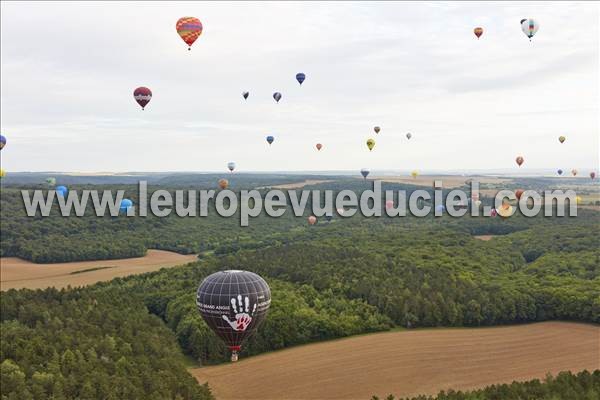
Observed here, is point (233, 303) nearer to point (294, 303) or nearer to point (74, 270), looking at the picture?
point (294, 303)

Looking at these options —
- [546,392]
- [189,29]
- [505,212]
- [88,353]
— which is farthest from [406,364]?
[505,212]

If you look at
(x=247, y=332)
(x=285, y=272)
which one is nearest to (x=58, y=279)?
(x=285, y=272)

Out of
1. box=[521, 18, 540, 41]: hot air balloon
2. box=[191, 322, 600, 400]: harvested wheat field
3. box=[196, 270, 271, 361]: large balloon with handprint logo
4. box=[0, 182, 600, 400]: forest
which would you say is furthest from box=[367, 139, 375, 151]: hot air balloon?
box=[196, 270, 271, 361]: large balloon with handprint logo

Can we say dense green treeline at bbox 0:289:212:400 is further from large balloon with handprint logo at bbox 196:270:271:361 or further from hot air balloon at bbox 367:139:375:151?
hot air balloon at bbox 367:139:375:151

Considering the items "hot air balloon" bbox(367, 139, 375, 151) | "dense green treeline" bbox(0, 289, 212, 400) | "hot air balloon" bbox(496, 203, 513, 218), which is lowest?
"dense green treeline" bbox(0, 289, 212, 400)

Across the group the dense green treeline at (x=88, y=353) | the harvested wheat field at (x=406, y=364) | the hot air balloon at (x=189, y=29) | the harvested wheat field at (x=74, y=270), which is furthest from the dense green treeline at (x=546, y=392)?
the harvested wheat field at (x=74, y=270)

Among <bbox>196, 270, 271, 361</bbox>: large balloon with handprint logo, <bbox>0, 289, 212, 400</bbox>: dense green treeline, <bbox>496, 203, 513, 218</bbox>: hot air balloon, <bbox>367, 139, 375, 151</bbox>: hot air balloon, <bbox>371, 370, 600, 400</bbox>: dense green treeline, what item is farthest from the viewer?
<bbox>496, 203, 513, 218</bbox>: hot air balloon

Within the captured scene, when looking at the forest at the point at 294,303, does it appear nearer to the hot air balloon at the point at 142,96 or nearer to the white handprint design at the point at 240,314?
the white handprint design at the point at 240,314
